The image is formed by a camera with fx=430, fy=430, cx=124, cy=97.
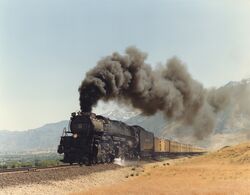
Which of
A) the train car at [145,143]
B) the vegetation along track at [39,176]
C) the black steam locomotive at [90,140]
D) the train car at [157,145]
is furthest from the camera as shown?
the train car at [157,145]

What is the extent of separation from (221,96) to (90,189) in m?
41.6

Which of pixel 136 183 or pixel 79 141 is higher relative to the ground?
pixel 79 141

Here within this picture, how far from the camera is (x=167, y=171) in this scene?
36.0 meters

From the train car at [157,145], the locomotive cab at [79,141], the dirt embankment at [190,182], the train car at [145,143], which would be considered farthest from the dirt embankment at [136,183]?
the train car at [157,145]

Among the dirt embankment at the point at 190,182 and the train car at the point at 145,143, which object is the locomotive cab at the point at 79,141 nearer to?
the dirt embankment at the point at 190,182

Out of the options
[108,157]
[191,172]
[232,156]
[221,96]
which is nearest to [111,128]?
[108,157]

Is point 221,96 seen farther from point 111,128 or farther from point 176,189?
point 176,189

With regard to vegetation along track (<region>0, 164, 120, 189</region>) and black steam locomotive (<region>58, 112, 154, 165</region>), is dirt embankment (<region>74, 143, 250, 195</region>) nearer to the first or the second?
vegetation along track (<region>0, 164, 120, 189</region>)

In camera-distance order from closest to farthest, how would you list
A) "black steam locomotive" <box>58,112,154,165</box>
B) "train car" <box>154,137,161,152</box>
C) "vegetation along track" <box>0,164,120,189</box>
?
"vegetation along track" <box>0,164,120,189</box>, "black steam locomotive" <box>58,112,154,165</box>, "train car" <box>154,137,161,152</box>

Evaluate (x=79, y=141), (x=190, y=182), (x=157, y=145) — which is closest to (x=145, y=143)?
(x=157, y=145)

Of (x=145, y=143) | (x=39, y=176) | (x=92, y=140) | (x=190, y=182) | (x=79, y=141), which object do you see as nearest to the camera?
(x=39, y=176)

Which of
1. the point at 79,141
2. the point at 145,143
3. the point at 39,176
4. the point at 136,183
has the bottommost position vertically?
the point at 136,183

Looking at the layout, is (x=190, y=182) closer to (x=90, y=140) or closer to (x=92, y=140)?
(x=92, y=140)

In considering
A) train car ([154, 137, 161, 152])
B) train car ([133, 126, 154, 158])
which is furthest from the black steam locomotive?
train car ([154, 137, 161, 152])
